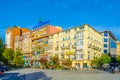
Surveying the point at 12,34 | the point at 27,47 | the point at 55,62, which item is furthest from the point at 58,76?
the point at 12,34

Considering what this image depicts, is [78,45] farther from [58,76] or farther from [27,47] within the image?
[58,76]

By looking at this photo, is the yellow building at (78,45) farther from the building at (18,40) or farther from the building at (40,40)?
the building at (18,40)

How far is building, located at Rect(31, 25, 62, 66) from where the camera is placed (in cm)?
10031

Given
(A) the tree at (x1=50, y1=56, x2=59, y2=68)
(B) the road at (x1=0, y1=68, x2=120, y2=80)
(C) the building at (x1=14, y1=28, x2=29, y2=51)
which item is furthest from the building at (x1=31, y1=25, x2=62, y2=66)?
(B) the road at (x1=0, y1=68, x2=120, y2=80)

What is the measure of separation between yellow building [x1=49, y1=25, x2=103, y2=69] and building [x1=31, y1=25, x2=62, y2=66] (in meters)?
4.87

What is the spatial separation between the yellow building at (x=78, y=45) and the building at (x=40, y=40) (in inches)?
192

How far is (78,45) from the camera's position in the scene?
276ft

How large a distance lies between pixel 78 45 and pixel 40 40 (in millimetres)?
25233

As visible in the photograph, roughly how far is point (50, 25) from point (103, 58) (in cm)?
2618

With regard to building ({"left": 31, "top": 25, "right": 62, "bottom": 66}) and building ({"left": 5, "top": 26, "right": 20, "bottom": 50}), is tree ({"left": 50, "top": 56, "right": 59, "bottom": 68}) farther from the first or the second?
building ({"left": 5, "top": 26, "right": 20, "bottom": 50})

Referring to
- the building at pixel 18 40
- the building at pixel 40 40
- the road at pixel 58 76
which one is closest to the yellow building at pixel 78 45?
the building at pixel 40 40

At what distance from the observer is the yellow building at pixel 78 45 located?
81875 mm

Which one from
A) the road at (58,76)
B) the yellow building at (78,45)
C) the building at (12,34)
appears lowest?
the road at (58,76)

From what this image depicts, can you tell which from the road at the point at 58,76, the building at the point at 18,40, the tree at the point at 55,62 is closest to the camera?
the road at the point at 58,76
